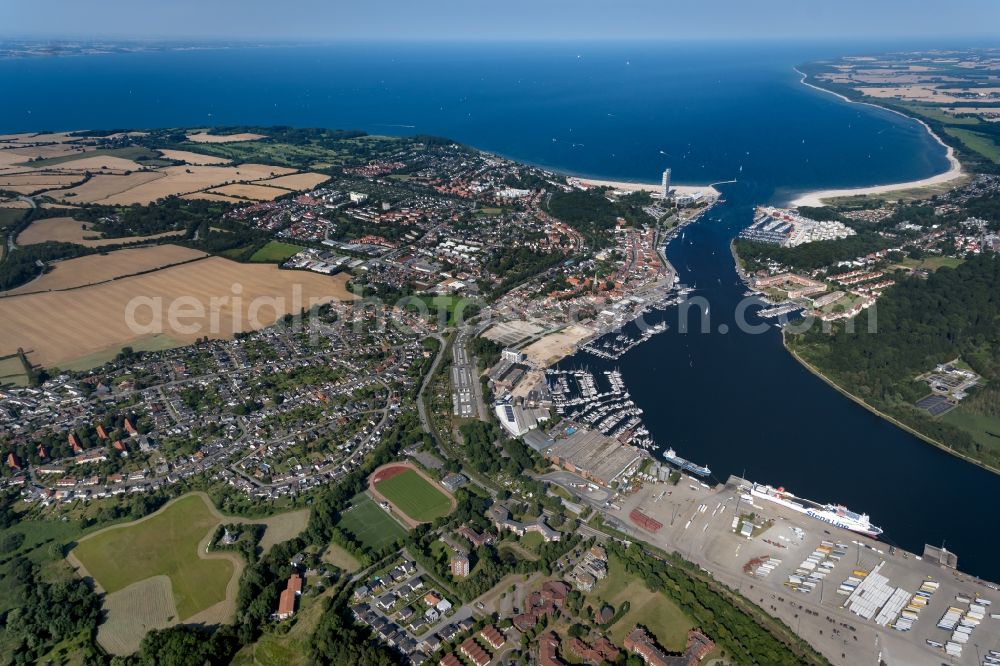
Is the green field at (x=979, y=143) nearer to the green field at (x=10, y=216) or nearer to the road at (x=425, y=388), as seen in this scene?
the road at (x=425, y=388)

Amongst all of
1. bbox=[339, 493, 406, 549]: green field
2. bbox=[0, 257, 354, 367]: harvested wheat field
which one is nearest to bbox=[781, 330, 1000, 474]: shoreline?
bbox=[339, 493, 406, 549]: green field

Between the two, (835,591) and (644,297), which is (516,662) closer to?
(835,591)

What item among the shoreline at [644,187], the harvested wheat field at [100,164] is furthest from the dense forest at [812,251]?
the harvested wheat field at [100,164]

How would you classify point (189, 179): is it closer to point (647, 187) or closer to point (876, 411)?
point (647, 187)

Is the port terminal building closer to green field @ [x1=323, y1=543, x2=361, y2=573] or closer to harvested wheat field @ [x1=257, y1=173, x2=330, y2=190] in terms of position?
green field @ [x1=323, y1=543, x2=361, y2=573]

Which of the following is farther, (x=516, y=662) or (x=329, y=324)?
(x=329, y=324)

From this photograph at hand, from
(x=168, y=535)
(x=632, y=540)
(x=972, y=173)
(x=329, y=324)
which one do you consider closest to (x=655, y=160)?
(x=972, y=173)

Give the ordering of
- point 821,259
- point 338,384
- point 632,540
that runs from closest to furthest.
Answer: point 632,540 → point 338,384 → point 821,259
